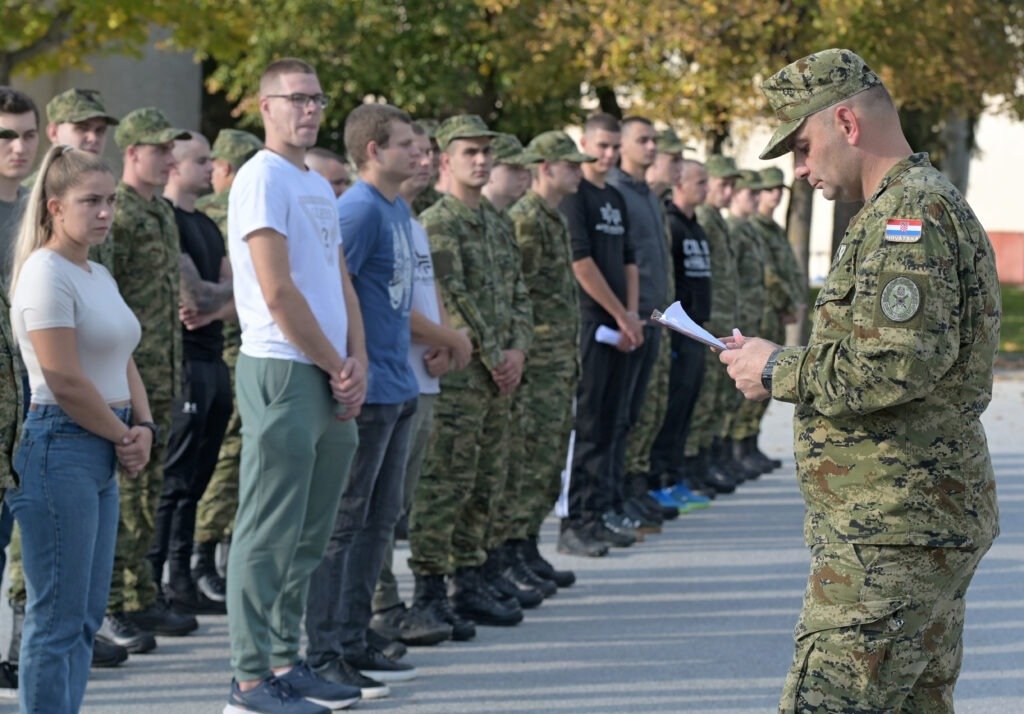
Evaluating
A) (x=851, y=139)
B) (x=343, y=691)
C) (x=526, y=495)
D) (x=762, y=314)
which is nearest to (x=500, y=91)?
(x=762, y=314)

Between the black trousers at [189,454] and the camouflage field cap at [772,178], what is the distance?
6.78 meters

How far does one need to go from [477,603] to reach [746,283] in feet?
19.2

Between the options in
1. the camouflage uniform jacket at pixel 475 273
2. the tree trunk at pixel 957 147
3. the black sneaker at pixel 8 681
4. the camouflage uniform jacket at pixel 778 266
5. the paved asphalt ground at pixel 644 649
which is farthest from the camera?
the tree trunk at pixel 957 147

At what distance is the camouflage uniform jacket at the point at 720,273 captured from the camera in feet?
40.1

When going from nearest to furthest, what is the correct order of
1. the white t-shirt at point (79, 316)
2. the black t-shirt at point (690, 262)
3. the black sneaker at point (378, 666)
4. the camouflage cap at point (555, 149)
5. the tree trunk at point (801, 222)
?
the white t-shirt at point (79, 316) → the black sneaker at point (378, 666) → the camouflage cap at point (555, 149) → the black t-shirt at point (690, 262) → the tree trunk at point (801, 222)

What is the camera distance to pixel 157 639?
7305mm

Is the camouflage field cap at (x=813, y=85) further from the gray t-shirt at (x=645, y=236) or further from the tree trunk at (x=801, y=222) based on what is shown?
the tree trunk at (x=801, y=222)

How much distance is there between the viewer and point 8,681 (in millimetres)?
6234

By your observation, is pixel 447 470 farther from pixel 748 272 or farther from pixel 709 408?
pixel 748 272

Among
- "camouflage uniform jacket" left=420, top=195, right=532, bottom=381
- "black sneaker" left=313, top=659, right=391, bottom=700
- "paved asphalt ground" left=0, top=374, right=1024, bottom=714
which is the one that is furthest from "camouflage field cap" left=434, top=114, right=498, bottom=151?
"black sneaker" left=313, top=659, right=391, bottom=700

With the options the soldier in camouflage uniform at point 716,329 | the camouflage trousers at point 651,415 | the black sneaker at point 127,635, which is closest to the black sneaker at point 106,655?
the black sneaker at point 127,635

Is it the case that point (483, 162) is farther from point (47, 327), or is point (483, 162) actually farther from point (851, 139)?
point (851, 139)

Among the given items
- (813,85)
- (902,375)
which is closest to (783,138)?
(813,85)

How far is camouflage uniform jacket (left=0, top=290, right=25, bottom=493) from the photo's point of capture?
460 centimetres
